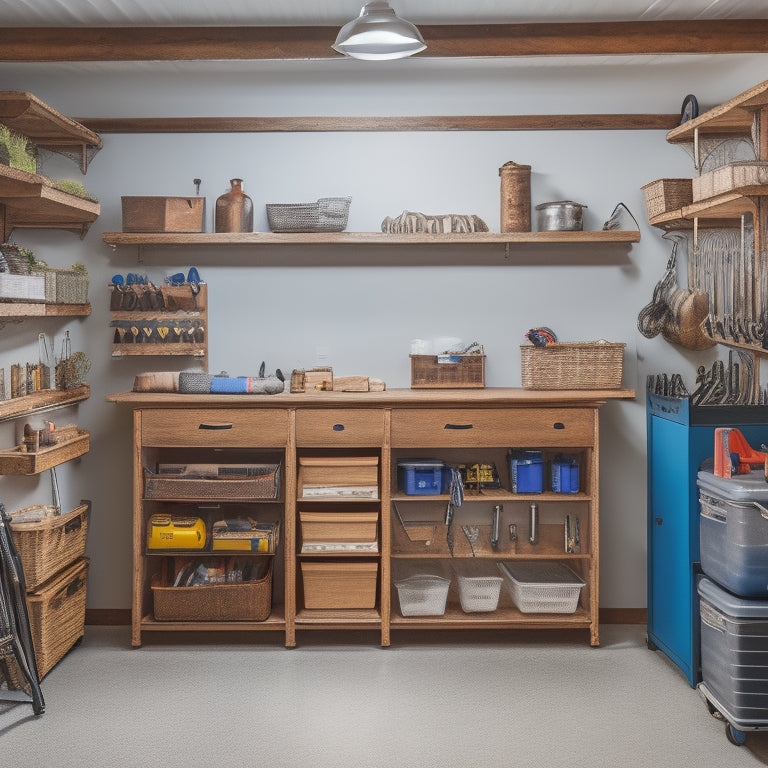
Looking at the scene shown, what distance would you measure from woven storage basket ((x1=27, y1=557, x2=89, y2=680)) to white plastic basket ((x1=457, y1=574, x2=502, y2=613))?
196cm

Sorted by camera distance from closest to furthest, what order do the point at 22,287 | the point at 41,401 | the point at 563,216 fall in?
the point at 22,287
the point at 41,401
the point at 563,216

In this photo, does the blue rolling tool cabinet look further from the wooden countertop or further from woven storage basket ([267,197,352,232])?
woven storage basket ([267,197,352,232])

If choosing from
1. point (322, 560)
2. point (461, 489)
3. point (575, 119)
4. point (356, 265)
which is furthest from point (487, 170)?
point (322, 560)

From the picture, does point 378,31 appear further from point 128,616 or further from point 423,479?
point 128,616

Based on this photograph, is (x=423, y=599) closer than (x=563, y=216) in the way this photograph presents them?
Yes

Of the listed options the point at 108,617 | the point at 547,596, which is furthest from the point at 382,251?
the point at 108,617

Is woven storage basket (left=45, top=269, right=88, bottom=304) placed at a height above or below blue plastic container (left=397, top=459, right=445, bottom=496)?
above

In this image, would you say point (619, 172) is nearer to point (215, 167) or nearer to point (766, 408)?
point (766, 408)

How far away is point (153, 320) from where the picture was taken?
462 cm

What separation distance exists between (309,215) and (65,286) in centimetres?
129

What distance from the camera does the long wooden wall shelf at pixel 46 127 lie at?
379 cm

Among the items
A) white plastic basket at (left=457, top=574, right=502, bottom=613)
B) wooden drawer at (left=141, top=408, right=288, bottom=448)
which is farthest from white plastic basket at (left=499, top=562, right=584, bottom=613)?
wooden drawer at (left=141, top=408, right=288, bottom=448)

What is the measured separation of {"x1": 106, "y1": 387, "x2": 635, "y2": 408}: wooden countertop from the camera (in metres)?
4.22

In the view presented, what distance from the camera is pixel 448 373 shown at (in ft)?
15.0
